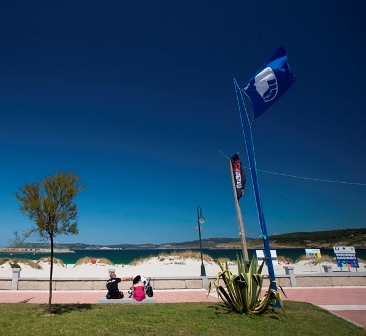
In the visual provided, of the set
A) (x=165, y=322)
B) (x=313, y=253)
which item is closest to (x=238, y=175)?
(x=165, y=322)

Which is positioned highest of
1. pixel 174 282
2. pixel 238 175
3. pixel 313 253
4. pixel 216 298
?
pixel 238 175

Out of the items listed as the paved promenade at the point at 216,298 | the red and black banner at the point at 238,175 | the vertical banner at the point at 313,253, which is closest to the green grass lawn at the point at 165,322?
the paved promenade at the point at 216,298

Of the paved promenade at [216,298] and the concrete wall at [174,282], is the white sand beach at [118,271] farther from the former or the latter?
the paved promenade at [216,298]

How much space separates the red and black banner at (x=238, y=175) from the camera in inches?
389

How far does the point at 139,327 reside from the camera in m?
6.58

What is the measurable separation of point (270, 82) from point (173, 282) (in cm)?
1119

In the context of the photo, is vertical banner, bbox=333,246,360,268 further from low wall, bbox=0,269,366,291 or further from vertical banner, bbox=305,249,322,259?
vertical banner, bbox=305,249,322,259

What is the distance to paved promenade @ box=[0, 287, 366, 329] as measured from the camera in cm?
1061

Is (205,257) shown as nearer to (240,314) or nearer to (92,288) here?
(92,288)

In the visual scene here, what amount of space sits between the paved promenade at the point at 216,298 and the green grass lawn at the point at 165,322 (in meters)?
2.12

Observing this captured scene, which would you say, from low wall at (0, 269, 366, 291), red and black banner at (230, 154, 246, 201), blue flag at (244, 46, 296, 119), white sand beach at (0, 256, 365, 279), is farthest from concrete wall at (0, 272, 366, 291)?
blue flag at (244, 46, 296, 119)

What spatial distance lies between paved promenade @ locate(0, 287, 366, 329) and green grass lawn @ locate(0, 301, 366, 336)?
212 centimetres

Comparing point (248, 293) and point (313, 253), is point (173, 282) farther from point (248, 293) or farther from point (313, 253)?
point (313, 253)

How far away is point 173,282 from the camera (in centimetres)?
1485
